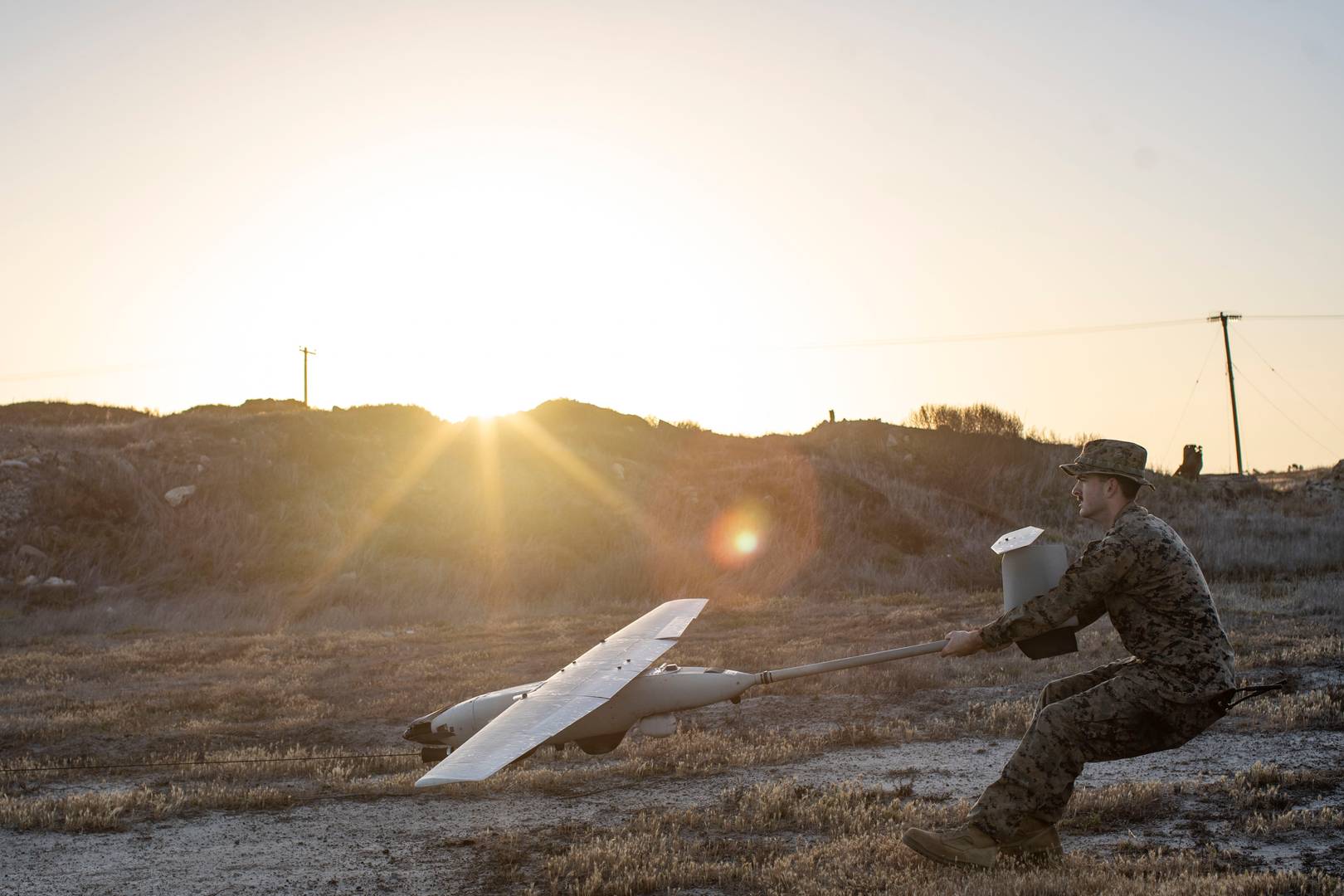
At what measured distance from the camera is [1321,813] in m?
7.25

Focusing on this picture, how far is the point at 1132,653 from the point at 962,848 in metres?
1.69

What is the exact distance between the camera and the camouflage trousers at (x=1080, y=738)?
5.67 meters

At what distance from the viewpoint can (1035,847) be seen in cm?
625

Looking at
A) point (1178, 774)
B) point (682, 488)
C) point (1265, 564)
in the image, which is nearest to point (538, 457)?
point (682, 488)

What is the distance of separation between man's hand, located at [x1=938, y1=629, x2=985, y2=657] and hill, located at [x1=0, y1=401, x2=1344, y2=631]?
20339mm

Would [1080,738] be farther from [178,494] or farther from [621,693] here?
[178,494]

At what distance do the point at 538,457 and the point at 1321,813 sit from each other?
115 ft

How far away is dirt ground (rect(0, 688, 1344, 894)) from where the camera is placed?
7086 mm

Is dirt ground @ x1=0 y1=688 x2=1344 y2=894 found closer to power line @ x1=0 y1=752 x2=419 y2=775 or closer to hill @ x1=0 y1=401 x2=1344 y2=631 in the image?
power line @ x1=0 y1=752 x2=419 y2=775

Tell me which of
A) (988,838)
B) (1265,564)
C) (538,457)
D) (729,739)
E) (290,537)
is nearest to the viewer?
(988,838)

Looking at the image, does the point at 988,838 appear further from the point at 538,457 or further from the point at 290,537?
the point at 538,457

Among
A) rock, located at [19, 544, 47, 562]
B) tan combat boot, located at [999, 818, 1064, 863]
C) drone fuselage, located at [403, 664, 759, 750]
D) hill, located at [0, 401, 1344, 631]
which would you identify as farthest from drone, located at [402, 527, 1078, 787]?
rock, located at [19, 544, 47, 562]

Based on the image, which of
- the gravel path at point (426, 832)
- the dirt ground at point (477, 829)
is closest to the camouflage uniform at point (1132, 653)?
the dirt ground at point (477, 829)

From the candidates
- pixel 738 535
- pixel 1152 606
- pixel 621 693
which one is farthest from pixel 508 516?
pixel 1152 606
